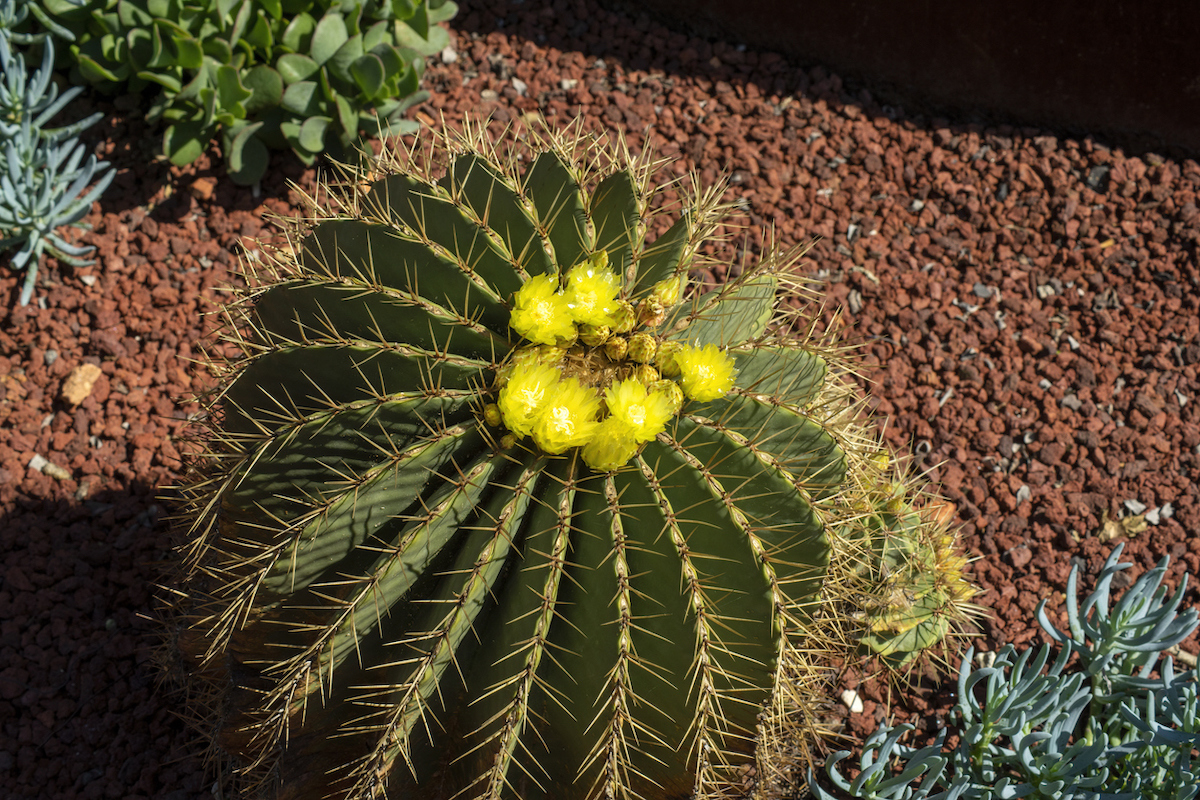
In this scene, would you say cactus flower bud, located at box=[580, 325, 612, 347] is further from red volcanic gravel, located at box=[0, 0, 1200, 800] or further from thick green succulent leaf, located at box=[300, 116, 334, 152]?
thick green succulent leaf, located at box=[300, 116, 334, 152]

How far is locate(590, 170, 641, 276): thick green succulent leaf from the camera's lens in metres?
1.92

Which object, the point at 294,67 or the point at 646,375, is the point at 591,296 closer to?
the point at 646,375

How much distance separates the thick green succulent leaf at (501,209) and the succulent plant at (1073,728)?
133 centimetres

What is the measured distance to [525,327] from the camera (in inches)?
67.0

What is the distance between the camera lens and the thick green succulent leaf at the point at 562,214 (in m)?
1.89

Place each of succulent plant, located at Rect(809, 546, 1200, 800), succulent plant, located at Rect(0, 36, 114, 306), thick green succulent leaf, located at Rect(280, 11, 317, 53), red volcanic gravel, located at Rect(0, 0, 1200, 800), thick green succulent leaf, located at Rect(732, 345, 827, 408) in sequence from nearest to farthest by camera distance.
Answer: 1. thick green succulent leaf, located at Rect(732, 345, 827, 408)
2. succulent plant, located at Rect(809, 546, 1200, 800)
3. red volcanic gravel, located at Rect(0, 0, 1200, 800)
4. succulent plant, located at Rect(0, 36, 114, 306)
5. thick green succulent leaf, located at Rect(280, 11, 317, 53)

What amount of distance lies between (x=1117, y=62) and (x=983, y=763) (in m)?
2.76

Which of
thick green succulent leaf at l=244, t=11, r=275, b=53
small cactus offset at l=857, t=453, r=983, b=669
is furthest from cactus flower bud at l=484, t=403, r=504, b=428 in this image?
thick green succulent leaf at l=244, t=11, r=275, b=53

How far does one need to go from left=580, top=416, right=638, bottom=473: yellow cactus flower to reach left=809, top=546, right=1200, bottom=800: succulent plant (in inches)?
39.6

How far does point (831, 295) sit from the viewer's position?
336 centimetres

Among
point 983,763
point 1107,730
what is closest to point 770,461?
point 983,763

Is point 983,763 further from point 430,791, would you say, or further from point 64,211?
point 64,211

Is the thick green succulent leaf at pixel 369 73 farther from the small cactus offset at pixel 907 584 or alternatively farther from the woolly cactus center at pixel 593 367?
the small cactus offset at pixel 907 584

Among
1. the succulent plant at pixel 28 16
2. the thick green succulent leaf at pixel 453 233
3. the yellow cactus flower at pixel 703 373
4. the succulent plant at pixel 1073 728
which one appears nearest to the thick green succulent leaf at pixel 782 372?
the yellow cactus flower at pixel 703 373
